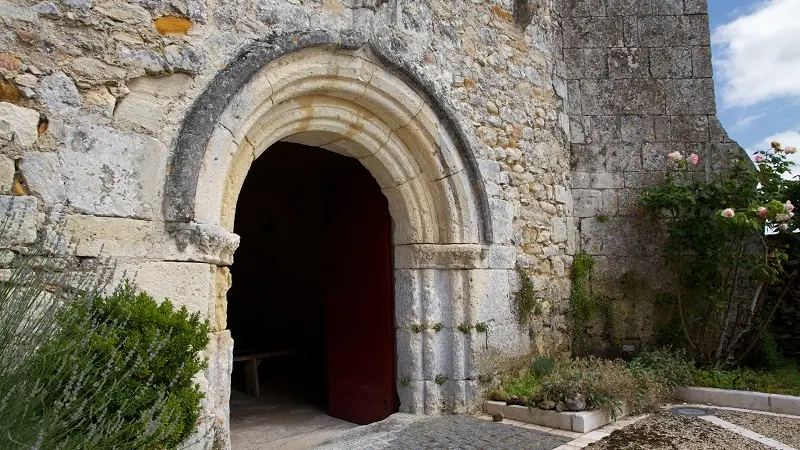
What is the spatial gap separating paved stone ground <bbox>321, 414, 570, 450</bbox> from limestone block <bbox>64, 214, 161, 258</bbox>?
1.68m

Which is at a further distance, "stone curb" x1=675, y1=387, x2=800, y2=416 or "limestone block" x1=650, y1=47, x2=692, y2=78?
"limestone block" x1=650, y1=47, x2=692, y2=78

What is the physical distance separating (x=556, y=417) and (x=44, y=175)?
3.30 metres

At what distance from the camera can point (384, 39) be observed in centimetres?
389

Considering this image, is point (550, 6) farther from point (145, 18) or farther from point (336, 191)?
point (145, 18)

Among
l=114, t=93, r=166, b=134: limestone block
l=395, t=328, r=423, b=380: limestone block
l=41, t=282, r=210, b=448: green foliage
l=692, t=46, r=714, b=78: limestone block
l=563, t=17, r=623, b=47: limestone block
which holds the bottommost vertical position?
l=395, t=328, r=423, b=380: limestone block

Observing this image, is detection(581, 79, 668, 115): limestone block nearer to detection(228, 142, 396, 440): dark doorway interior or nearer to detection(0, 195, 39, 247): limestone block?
detection(228, 142, 396, 440): dark doorway interior

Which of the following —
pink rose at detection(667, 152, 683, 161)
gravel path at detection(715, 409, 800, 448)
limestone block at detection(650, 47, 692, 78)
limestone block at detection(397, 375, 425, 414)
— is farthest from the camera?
limestone block at detection(650, 47, 692, 78)

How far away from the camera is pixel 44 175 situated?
96.7 inches

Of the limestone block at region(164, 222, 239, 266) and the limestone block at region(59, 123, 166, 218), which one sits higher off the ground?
the limestone block at region(59, 123, 166, 218)

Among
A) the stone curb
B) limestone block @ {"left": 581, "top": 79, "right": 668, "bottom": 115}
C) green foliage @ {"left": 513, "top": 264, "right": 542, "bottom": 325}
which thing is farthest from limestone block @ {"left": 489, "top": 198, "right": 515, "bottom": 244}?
the stone curb

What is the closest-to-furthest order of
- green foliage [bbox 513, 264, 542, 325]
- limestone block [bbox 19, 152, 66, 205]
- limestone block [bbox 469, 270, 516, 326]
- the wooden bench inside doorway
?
limestone block [bbox 19, 152, 66, 205], limestone block [bbox 469, 270, 516, 326], green foliage [bbox 513, 264, 542, 325], the wooden bench inside doorway

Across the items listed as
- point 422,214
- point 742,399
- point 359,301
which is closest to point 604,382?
point 742,399

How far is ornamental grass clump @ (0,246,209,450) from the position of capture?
181 cm

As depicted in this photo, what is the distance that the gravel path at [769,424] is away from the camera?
3728mm
